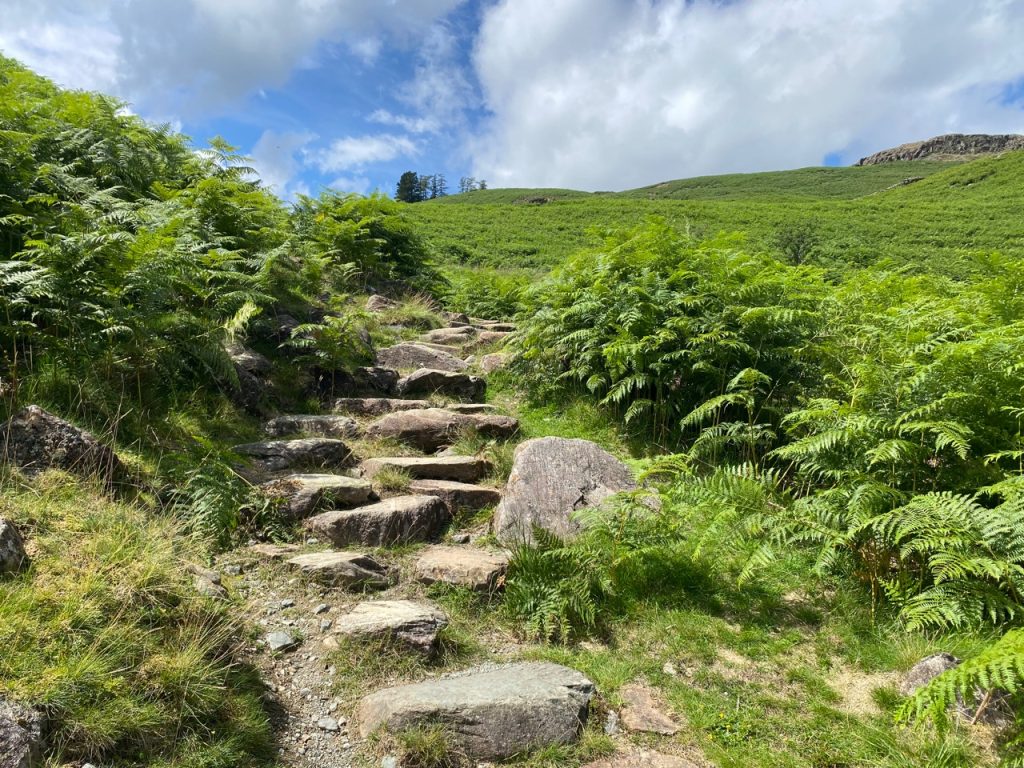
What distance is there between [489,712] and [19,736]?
6.34ft

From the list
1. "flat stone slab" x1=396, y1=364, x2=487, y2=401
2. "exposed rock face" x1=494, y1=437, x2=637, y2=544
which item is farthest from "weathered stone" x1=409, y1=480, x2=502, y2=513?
"flat stone slab" x1=396, y1=364, x2=487, y2=401

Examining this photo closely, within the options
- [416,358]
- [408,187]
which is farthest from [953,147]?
[416,358]

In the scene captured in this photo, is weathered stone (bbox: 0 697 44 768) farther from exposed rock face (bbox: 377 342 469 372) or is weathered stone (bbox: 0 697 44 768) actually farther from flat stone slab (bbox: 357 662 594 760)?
exposed rock face (bbox: 377 342 469 372)

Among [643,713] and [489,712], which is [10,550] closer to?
[489,712]

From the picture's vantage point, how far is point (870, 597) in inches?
157

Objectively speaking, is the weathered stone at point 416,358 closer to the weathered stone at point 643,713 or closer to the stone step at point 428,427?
the stone step at point 428,427

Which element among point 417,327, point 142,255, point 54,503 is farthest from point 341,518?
point 417,327

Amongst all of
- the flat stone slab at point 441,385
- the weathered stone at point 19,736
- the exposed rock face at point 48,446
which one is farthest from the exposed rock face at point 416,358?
the weathered stone at point 19,736

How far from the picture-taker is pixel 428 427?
6648 millimetres

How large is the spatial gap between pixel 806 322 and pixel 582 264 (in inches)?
124

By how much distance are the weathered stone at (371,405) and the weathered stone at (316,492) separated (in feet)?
6.29

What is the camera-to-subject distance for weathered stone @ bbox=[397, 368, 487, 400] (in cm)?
794

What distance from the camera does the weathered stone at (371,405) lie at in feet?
23.6

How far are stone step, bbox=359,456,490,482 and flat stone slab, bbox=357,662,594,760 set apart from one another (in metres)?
2.65
